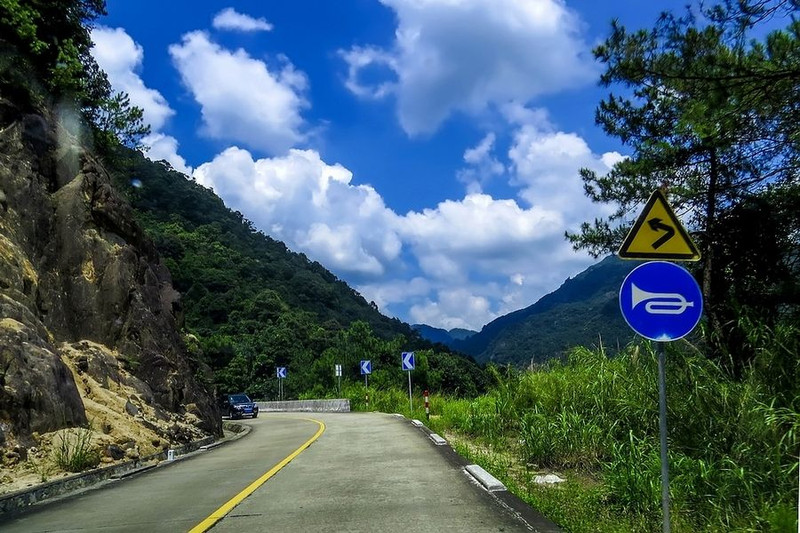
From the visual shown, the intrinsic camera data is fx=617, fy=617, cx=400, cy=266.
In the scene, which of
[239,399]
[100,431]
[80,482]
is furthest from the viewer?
[239,399]

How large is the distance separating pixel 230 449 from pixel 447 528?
42.8 feet

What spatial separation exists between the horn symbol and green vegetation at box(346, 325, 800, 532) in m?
1.88

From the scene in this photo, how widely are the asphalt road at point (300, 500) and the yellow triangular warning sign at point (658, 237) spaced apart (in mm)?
3086

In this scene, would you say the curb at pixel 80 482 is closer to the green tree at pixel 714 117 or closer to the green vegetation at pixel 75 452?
the green vegetation at pixel 75 452

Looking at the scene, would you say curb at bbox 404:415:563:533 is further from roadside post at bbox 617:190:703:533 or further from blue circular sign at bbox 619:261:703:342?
blue circular sign at bbox 619:261:703:342

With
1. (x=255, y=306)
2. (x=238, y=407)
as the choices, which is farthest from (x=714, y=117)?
(x=255, y=306)

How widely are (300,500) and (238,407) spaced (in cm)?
3122

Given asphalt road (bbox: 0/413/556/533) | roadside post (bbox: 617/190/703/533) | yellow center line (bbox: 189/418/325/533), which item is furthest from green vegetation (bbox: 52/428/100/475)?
roadside post (bbox: 617/190/703/533)

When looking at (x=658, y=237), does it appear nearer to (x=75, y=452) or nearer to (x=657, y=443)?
(x=657, y=443)

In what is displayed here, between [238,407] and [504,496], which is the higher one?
[238,407]

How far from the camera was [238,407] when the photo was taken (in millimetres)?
37875

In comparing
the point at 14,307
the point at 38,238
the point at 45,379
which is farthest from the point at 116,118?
the point at 45,379

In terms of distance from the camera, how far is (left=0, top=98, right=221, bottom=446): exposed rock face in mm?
13047

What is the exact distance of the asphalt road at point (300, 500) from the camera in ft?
22.6
